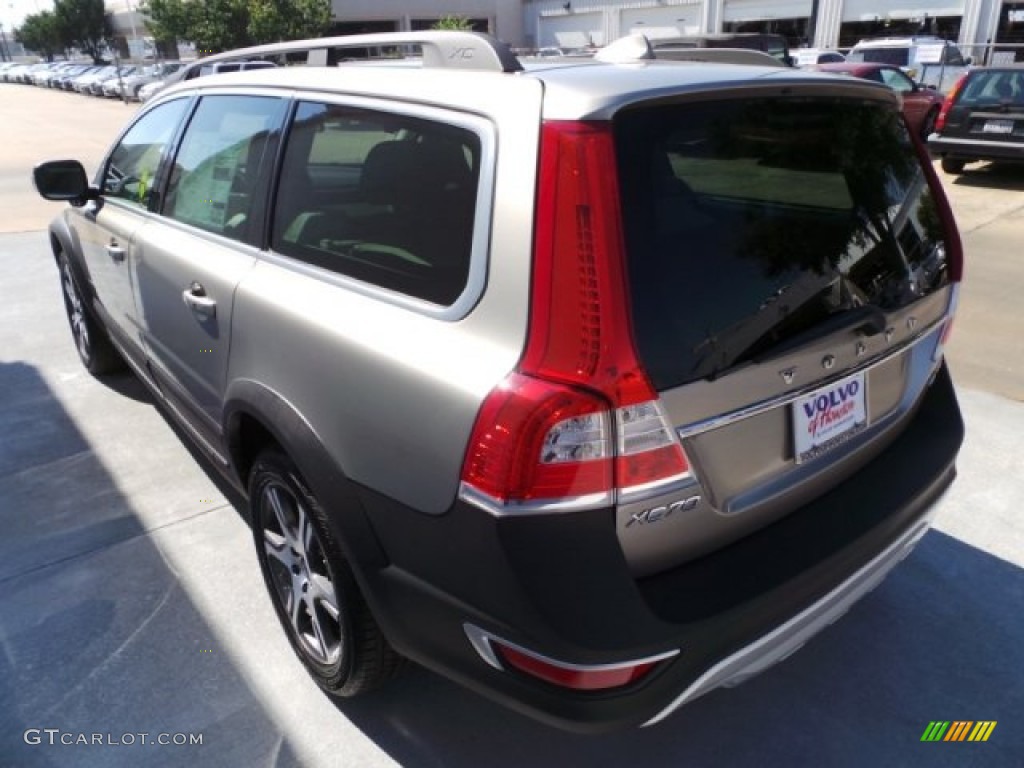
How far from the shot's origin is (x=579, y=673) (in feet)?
5.22

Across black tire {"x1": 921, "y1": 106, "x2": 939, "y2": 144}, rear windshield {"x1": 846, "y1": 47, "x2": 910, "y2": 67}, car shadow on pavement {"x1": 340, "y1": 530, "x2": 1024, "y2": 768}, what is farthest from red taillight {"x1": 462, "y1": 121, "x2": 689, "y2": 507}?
rear windshield {"x1": 846, "y1": 47, "x2": 910, "y2": 67}

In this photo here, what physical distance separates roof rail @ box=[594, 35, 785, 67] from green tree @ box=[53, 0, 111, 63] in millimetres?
77868

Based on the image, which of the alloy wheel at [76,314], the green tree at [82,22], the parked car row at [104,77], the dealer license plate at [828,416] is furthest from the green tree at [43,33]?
the dealer license plate at [828,416]

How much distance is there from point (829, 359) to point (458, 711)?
1457 millimetres

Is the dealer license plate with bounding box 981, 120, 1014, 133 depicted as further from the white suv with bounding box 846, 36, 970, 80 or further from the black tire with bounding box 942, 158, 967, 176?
the white suv with bounding box 846, 36, 970, 80

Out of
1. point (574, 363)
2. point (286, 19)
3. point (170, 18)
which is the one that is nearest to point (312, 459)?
point (574, 363)

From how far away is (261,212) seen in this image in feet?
8.07

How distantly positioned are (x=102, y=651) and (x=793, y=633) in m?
2.17

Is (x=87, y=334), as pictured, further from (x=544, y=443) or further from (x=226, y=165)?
(x=544, y=443)

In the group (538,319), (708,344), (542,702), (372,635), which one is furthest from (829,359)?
(372,635)

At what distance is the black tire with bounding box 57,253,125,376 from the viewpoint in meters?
4.59

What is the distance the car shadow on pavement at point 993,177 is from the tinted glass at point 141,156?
37.0 feet

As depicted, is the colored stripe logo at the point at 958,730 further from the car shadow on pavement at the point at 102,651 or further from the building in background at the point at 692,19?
the building in background at the point at 692,19

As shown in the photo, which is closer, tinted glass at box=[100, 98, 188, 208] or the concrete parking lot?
the concrete parking lot
